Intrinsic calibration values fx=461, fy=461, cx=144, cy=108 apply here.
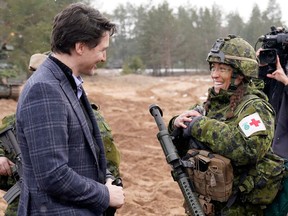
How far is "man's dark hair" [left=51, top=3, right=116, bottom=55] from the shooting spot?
195 centimetres

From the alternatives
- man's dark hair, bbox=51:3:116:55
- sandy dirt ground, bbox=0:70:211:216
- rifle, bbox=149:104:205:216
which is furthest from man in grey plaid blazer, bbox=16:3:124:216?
sandy dirt ground, bbox=0:70:211:216

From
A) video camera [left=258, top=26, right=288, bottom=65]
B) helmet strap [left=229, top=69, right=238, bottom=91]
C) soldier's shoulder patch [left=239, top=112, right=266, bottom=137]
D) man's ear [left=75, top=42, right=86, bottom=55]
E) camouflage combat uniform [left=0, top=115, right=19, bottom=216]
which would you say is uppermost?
man's ear [left=75, top=42, right=86, bottom=55]

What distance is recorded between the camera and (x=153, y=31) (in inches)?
1778

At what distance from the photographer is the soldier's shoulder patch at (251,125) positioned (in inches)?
111

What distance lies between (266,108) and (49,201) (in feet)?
5.34

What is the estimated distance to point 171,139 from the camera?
300 cm

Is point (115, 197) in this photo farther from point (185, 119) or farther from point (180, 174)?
point (185, 119)

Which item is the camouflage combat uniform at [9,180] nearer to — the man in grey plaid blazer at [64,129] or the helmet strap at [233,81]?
the man in grey plaid blazer at [64,129]

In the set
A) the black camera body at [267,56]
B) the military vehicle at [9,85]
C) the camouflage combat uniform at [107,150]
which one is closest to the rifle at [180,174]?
the camouflage combat uniform at [107,150]

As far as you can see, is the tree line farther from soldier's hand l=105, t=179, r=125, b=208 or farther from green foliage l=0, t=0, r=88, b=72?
soldier's hand l=105, t=179, r=125, b=208

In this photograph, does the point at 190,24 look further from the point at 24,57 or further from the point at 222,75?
the point at 222,75

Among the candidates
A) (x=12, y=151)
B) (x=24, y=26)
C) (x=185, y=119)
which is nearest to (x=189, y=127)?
(x=185, y=119)

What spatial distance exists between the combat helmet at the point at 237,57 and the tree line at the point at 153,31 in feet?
44.4

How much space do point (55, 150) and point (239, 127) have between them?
1.41 meters
